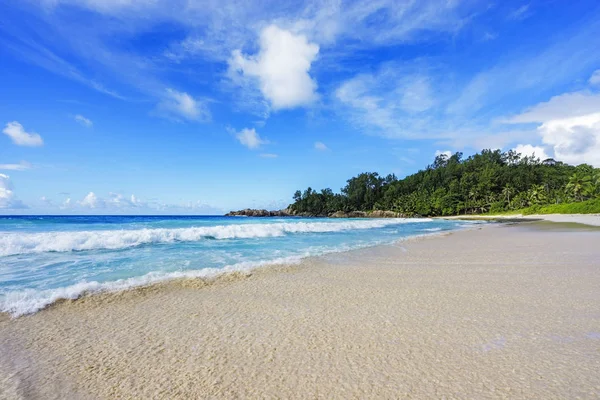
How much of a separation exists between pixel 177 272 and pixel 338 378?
19.3ft

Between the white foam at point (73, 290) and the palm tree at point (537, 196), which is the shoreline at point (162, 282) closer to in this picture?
the white foam at point (73, 290)

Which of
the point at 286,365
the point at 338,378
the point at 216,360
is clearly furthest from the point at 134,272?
the point at 338,378

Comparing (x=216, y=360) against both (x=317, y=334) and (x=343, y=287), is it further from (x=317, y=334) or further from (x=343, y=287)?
(x=343, y=287)

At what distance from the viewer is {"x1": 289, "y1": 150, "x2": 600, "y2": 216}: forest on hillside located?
7800 centimetres

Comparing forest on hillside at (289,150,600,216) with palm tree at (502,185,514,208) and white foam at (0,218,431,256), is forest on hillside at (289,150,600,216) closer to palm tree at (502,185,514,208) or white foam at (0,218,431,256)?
palm tree at (502,185,514,208)

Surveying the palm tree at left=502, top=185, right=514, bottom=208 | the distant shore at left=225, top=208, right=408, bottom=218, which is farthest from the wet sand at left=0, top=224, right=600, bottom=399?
the distant shore at left=225, top=208, right=408, bottom=218

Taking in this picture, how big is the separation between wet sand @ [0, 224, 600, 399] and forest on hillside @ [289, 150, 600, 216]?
60.4 m

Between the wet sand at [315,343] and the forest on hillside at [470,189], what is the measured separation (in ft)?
198

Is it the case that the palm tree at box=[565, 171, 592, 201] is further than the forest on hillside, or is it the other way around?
the forest on hillside

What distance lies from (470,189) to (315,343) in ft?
349

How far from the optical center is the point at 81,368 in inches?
115

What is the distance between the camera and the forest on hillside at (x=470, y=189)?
78.0 meters

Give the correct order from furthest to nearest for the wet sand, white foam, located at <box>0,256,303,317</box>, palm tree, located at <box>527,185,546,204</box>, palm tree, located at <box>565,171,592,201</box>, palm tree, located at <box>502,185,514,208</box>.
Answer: palm tree, located at <box>502,185,514,208</box> → palm tree, located at <box>527,185,546,204</box> → palm tree, located at <box>565,171,592,201</box> → white foam, located at <box>0,256,303,317</box> → the wet sand

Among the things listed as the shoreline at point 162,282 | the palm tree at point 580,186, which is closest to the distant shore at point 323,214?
the palm tree at point 580,186
